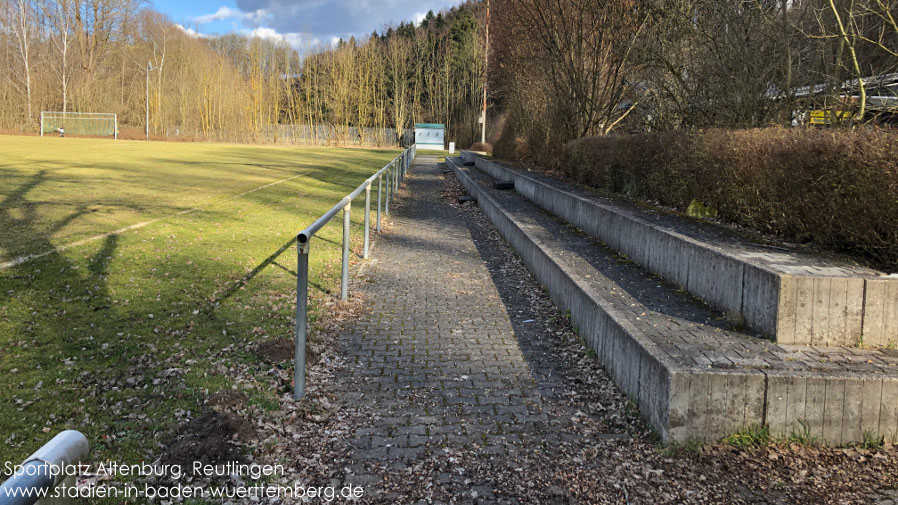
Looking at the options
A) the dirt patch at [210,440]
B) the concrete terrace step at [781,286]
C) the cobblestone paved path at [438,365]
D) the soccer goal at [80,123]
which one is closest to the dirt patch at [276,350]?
the cobblestone paved path at [438,365]

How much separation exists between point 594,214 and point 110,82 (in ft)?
229

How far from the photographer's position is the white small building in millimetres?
64375

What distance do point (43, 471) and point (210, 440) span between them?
2569mm

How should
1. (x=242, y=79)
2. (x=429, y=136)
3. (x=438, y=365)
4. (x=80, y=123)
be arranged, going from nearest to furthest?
1. (x=438, y=365)
2. (x=80, y=123)
3. (x=429, y=136)
4. (x=242, y=79)

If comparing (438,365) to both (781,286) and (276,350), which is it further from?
(781,286)

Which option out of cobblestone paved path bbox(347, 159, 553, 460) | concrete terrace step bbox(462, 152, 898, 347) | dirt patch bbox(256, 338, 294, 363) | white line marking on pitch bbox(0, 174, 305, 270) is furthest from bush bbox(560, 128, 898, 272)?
white line marking on pitch bbox(0, 174, 305, 270)

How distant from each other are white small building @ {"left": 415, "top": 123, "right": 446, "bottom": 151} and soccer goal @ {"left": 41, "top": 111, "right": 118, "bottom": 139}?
27995 mm

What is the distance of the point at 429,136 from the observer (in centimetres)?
6462

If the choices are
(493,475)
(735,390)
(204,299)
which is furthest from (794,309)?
(204,299)

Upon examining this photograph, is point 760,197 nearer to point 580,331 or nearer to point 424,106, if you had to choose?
point 580,331

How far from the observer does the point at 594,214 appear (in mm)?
9992

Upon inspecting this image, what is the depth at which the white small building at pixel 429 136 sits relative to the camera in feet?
211

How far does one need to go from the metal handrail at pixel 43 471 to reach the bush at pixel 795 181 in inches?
214

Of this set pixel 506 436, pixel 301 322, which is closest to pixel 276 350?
pixel 301 322
